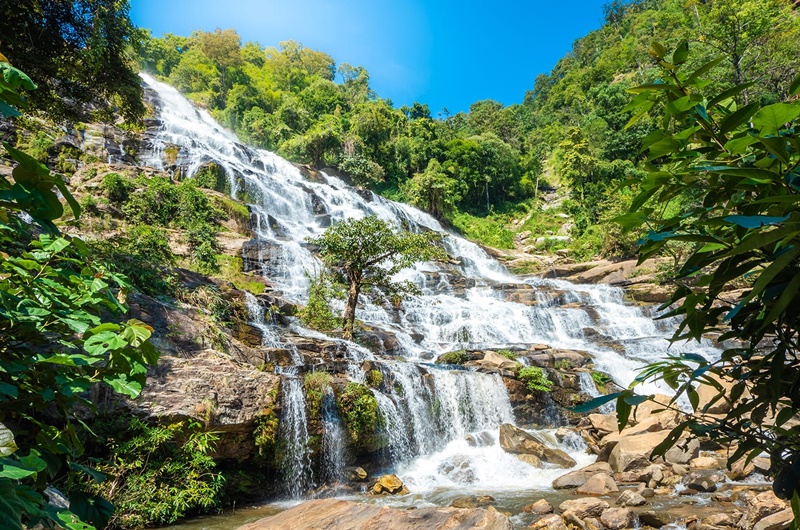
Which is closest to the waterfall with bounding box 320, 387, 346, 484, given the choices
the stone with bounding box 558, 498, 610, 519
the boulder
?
the stone with bounding box 558, 498, 610, 519

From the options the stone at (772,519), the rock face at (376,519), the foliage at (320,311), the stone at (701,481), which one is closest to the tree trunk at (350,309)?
the foliage at (320,311)

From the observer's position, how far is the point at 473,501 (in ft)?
20.9

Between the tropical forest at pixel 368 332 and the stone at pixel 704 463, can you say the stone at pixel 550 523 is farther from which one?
the stone at pixel 704 463

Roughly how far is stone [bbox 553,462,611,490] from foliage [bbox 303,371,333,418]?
14.2ft

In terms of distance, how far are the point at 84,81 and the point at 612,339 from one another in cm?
1685

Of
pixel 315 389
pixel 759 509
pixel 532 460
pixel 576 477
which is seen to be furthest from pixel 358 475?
pixel 759 509

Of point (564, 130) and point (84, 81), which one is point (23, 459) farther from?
point (564, 130)

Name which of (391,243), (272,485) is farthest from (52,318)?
(391,243)

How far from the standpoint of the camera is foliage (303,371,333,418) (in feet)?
25.0

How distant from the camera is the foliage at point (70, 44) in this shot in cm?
681

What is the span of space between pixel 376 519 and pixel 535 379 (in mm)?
8126

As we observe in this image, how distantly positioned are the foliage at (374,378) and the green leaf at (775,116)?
8.83 m

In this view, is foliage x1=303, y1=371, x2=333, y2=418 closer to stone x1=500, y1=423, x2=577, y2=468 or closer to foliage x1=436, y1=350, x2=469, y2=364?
stone x1=500, y1=423, x2=577, y2=468

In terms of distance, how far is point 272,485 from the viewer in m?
6.94
